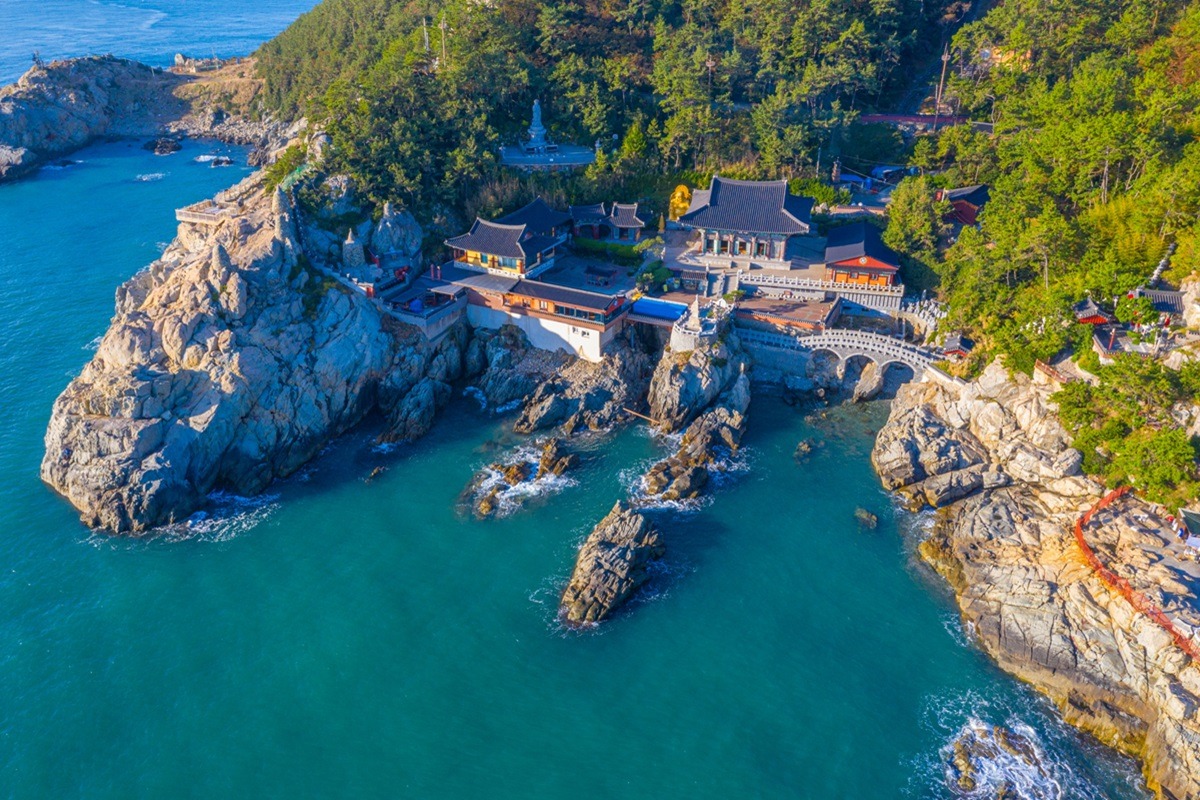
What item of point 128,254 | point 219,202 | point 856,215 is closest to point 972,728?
point 856,215

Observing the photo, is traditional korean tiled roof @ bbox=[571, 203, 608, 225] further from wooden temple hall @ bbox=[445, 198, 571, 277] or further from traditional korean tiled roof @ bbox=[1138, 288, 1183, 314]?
traditional korean tiled roof @ bbox=[1138, 288, 1183, 314]

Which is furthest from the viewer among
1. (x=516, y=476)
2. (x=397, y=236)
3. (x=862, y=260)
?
(x=397, y=236)

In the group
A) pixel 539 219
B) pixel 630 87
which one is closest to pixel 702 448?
pixel 539 219

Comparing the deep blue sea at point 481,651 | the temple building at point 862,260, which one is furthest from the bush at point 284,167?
the temple building at point 862,260

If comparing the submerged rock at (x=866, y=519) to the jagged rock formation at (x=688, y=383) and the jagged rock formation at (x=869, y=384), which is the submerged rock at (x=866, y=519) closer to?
the jagged rock formation at (x=869, y=384)

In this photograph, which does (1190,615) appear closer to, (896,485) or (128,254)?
(896,485)

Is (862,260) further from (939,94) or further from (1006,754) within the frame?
(1006,754)
